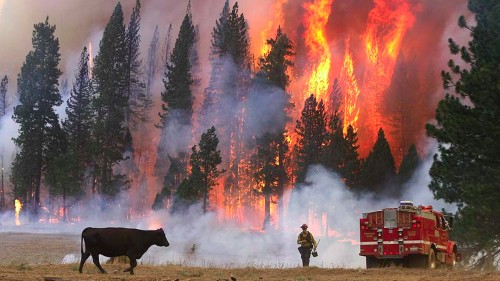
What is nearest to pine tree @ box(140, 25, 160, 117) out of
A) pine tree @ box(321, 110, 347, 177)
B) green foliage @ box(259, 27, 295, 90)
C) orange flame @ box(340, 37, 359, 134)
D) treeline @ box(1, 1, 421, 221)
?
treeline @ box(1, 1, 421, 221)

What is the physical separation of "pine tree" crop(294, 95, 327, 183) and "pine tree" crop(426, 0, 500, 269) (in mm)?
51578

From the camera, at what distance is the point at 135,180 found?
11144cm

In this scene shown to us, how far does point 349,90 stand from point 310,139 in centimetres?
3534

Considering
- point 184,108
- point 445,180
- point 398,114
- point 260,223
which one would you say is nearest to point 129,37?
point 184,108

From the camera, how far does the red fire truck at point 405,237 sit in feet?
90.2

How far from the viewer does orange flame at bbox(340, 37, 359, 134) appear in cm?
11125

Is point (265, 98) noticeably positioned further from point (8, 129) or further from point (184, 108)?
point (8, 129)

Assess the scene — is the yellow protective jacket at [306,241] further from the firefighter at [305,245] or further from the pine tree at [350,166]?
the pine tree at [350,166]

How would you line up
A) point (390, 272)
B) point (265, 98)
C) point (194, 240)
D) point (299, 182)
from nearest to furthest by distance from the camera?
→ point (390, 272), point (194, 240), point (299, 182), point (265, 98)

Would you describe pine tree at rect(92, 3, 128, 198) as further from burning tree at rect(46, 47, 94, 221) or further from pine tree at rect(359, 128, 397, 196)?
pine tree at rect(359, 128, 397, 196)

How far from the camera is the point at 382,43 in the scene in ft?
393

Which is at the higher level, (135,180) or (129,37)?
(129,37)

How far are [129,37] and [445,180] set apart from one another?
9225 cm

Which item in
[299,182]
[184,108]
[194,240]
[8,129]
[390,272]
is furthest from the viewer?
[8,129]
